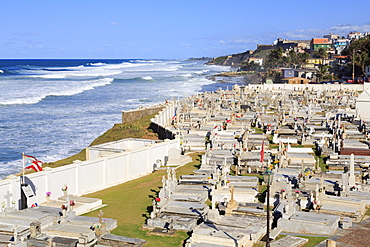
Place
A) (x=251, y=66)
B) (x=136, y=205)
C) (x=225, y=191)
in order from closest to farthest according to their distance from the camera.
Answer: (x=136, y=205) < (x=225, y=191) < (x=251, y=66)

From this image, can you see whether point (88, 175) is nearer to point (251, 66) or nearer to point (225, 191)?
point (225, 191)

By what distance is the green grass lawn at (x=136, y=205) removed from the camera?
14.6 metres

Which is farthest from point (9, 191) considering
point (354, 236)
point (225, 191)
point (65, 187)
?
point (354, 236)

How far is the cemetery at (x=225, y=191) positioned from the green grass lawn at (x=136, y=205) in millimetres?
297

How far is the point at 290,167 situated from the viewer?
22.7 m

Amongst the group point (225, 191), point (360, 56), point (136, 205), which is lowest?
point (136, 205)

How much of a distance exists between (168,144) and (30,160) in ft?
32.7

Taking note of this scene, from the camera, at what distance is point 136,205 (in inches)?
718

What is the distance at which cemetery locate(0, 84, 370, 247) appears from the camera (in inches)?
545

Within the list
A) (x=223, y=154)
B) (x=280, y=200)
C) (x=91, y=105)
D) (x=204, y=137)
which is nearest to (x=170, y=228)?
(x=280, y=200)

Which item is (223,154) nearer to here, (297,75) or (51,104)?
(51,104)

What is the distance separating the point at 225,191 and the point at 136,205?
3.30 metres

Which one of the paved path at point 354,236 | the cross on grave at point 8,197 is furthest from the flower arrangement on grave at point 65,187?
the paved path at point 354,236

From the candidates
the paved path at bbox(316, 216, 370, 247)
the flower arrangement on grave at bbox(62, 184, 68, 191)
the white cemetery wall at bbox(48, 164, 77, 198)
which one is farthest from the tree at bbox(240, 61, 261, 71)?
the paved path at bbox(316, 216, 370, 247)
